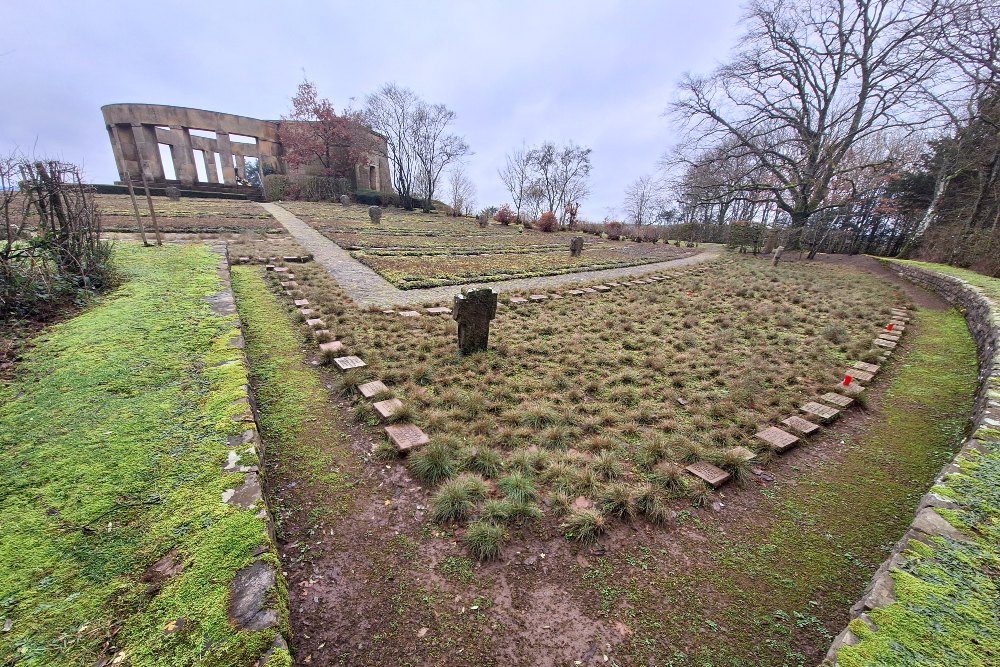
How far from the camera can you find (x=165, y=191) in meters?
25.6

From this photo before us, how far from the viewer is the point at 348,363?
3.93m

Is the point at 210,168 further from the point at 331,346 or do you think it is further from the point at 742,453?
the point at 742,453

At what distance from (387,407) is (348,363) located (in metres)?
1.05

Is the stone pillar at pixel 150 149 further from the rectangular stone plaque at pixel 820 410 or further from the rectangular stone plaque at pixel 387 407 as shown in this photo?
the rectangular stone plaque at pixel 820 410

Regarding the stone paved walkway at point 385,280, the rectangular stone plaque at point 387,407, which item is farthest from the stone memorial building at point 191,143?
the rectangular stone plaque at point 387,407

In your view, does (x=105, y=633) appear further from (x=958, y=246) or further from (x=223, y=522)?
(x=958, y=246)

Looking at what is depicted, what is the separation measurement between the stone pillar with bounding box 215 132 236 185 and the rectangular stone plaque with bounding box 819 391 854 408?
37.6 metres

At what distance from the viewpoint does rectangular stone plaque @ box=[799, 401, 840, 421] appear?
11.1 ft

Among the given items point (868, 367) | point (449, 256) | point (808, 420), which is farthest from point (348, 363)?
point (449, 256)

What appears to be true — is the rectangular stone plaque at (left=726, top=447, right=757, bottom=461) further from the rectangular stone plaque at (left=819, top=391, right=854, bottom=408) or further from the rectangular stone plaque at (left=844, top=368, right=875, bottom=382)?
the rectangular stone plaque at (left=844, top=368, right=875, bottom=382)

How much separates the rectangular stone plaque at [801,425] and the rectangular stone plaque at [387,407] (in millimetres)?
3286

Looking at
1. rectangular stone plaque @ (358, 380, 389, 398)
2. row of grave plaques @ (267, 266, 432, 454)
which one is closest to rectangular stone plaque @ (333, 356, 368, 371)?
row of grave plaques @ (267, 266, 432, 454)

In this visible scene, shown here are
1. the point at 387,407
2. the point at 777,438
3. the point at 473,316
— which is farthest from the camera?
the point at 473,316

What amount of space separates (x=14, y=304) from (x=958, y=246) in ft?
64.7
